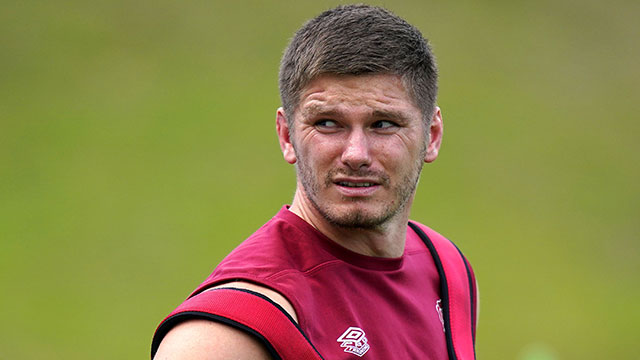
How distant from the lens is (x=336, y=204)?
1.90 metres

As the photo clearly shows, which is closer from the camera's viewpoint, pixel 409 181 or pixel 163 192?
pixel 409 181

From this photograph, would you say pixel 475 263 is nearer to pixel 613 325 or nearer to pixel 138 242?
pixel 613 325

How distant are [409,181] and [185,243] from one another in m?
6.02

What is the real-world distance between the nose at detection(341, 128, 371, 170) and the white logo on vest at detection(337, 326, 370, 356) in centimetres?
37

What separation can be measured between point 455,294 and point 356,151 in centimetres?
67

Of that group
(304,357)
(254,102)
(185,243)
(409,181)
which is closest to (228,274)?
(304,357)

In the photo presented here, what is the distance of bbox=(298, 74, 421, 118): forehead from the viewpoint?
6.07ft

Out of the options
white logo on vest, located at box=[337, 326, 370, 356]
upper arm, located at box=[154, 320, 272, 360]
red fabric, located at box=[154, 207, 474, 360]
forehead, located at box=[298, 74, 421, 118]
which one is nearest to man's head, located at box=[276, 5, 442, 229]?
forehead, located at box=[298, 74, 421, 118]

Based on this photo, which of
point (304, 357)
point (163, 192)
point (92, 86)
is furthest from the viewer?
point (92, 86)

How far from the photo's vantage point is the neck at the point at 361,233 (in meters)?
1.99

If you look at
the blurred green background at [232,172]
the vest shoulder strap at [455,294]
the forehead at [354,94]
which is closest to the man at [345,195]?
the forehead at [354,94]

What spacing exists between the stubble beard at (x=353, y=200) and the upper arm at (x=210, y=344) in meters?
0.40

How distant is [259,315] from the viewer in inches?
64.5

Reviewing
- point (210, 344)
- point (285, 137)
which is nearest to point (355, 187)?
point (285, 137)
